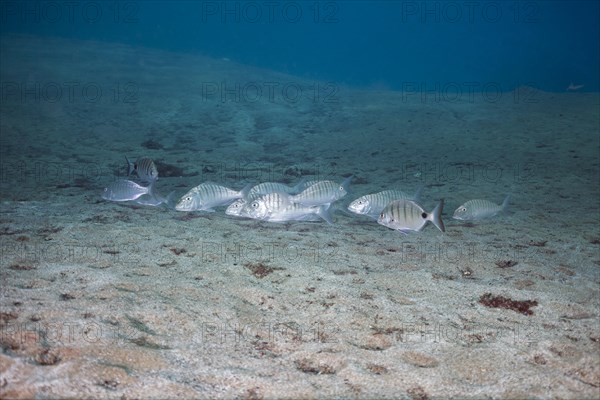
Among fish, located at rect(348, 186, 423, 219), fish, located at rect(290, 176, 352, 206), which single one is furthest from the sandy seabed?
fish, located at rect(348, 186, 423, 219)

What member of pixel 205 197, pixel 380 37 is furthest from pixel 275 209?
pixel 380 37

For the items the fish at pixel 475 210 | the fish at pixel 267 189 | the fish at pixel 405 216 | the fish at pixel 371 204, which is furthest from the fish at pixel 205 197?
the fish at pixel 475 210

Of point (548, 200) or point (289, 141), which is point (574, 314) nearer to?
point (548, 200)

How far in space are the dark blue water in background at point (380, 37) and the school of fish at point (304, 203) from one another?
26347 mm

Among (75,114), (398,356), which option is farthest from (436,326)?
(75,114)

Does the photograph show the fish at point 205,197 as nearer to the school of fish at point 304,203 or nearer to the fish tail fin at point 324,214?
the school of fish at point 304,203

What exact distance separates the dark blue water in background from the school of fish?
2635cm

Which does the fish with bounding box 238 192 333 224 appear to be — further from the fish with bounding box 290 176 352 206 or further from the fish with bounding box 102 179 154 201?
the fish with bounding box 102 179 154 201

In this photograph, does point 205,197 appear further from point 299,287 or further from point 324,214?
point 299,287

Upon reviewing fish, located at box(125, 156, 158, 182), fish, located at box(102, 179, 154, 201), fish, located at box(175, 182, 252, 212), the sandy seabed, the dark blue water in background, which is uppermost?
the dark blue water in background

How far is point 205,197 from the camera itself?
558 cm

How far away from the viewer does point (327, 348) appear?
334 centimetres

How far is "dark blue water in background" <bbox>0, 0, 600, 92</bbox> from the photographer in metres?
53.9

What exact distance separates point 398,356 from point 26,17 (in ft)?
240
